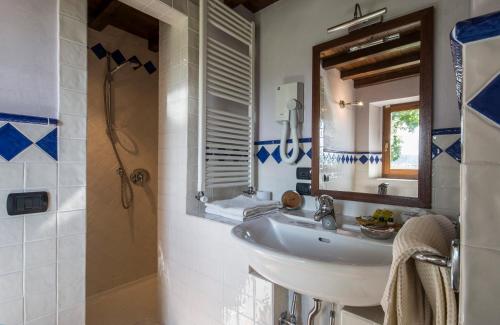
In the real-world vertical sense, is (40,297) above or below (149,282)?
above

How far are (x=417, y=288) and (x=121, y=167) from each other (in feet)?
7.49

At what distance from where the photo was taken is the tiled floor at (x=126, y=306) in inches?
70.7

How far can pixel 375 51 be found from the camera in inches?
48.0

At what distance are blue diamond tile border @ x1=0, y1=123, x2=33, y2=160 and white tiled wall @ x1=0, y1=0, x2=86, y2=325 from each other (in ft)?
0.07

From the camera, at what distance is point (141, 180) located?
7.63ft

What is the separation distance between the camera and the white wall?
0.95 m

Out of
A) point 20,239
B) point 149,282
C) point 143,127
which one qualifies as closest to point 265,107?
point 143,127

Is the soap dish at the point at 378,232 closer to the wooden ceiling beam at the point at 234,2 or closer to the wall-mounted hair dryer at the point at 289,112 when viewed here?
the wall-mounted hair dryer at the point at 289,112

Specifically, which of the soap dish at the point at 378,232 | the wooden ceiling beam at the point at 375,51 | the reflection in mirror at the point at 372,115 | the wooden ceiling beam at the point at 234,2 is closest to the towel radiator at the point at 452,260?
the soap dish at the point at 378,232

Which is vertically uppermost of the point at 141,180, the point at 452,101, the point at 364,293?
the point at 452,101

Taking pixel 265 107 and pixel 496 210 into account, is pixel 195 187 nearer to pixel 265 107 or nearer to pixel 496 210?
pixel 265 107

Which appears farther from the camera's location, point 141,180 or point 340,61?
point 141,180

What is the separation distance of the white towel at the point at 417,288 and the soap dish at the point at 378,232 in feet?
1.62

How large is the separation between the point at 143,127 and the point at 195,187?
1204mm
